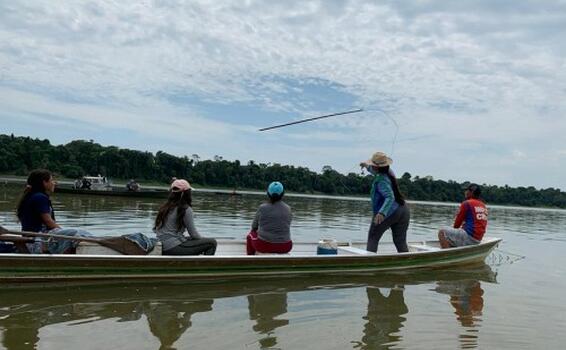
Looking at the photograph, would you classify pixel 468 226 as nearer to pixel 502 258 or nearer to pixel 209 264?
pixel 502 258

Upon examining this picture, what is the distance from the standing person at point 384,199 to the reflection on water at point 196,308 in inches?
47.7

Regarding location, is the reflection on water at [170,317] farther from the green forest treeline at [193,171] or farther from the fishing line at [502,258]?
the green forest treeline at [193,171]

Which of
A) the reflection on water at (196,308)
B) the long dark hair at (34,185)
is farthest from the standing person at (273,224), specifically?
the long dark hair at (34,185)

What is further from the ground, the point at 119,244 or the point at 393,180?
the point at 393,180

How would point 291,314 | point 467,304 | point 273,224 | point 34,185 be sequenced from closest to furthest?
1. point 291,314
2. point 34,185
3. point 467,304
4. point 273,224

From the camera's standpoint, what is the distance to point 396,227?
29.9 feet

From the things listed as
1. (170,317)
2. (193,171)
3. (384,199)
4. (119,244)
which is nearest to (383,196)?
(384,199)

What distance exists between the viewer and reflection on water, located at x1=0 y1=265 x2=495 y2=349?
4.84 m

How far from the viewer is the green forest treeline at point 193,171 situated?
69.0 m

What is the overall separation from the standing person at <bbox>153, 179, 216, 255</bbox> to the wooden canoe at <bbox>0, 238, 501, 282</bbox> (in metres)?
0.32

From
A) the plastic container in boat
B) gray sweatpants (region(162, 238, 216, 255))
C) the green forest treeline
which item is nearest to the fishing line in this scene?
the plastic container in boat

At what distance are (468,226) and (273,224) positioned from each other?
174 inches

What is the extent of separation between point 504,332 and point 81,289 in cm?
489

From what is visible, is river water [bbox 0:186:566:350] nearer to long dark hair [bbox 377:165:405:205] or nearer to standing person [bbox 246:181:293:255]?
standing person [bbox 246:181:293:255]
